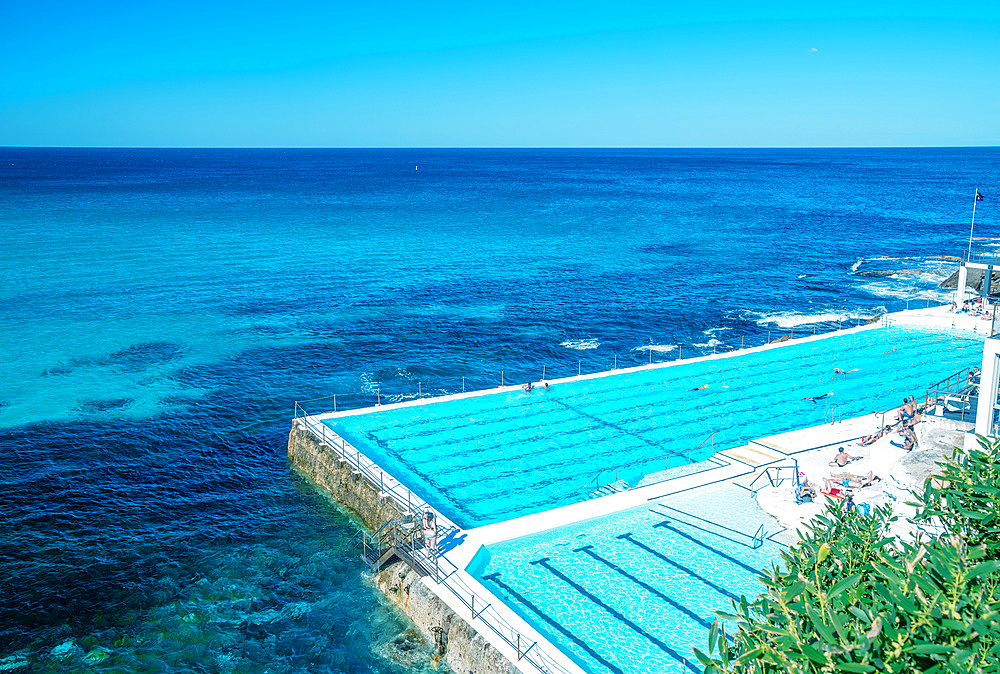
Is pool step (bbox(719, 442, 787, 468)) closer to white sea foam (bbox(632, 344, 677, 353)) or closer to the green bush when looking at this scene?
the green bush

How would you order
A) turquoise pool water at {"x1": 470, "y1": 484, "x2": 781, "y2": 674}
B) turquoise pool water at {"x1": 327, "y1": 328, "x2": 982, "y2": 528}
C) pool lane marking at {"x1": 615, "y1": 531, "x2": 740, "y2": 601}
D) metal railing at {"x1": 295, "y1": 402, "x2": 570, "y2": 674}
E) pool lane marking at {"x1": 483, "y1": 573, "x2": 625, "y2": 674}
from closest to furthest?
metal railing at {"x1": 295, "y1": 402, "x2": 570, "y2": 674}
pool lane marking at {"x1": 483, "y1": 573, "x2": 625, "y2": 674}
turquoise pool water at {"x1": 470, "y1": 484, "x2": 781, "y2": 674}
pool lane marking at {"x1": 615, "y1": 531, "x2": 740, "y2": 601}
turquoise pool water at {"x1": 327, "y1": 328, "x2": 982, "y2": 528}

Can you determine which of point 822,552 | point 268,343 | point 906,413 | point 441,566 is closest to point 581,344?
point 268,343

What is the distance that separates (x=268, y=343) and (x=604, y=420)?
2389 cm

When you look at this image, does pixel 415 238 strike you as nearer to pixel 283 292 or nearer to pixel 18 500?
pixel 283 292

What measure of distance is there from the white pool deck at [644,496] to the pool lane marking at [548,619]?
66 centimetres

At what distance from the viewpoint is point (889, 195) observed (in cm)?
14912

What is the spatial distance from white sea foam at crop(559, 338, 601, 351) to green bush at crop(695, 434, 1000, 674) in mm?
34693

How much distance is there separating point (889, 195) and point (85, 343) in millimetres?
145720

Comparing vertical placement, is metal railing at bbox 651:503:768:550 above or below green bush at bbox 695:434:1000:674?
below

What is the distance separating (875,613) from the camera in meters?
9.04

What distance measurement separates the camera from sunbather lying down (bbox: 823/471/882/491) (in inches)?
943

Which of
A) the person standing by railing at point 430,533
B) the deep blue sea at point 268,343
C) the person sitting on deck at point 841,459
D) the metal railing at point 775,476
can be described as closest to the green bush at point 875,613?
the deep blue sea at point 268,343

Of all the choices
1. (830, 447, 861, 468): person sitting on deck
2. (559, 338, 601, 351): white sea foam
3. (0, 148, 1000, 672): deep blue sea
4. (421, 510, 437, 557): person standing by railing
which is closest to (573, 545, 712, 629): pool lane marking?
(421, 510, 437, 557): person standing by railing

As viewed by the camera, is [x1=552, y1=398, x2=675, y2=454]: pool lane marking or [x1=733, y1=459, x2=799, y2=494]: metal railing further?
[x1=552, y1=398, x2=675, y2=454]: pool lane marking
